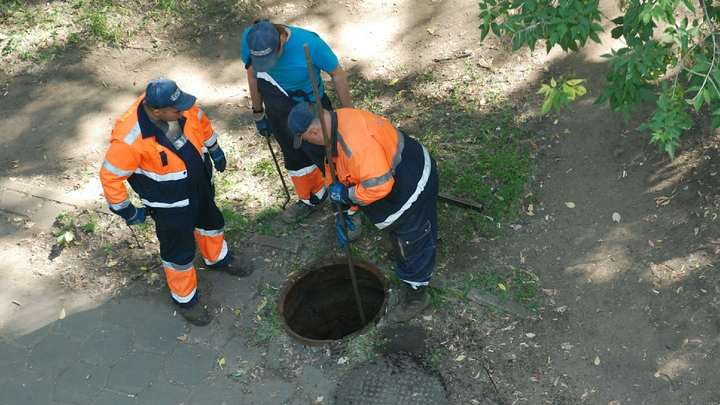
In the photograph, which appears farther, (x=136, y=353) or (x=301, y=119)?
(x=136, y=353)

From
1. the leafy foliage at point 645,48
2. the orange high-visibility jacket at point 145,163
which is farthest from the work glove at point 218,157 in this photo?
the leafy foliage at point 645,48

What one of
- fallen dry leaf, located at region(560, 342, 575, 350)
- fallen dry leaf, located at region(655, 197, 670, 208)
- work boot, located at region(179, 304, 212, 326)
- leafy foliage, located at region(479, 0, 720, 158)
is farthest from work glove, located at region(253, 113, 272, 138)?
fallen dry leaf, located at region(655, 197, 670, 208)

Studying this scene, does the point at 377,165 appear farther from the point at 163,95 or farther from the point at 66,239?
the point at 66,239

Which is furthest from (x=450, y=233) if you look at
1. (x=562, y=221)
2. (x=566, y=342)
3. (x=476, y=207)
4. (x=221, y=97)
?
(x=221, y=97)

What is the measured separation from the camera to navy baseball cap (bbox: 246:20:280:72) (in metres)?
4.32

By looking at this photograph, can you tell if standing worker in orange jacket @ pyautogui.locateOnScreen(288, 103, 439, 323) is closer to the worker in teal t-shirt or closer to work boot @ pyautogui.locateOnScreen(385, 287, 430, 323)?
work boot @ pyautogui.locateOnScreen(385, 287, 430, 323)

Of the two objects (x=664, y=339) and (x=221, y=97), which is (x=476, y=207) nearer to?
(x=664, y=339)

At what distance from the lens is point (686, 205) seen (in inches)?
200

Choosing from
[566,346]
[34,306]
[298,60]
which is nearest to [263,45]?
[298,60]

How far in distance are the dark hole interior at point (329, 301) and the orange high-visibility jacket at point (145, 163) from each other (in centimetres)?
133

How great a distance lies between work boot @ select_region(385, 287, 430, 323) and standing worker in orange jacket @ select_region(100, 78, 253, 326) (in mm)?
1300

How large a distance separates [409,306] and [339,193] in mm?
1084

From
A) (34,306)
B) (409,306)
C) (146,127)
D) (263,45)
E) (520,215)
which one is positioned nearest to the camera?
(146,127)

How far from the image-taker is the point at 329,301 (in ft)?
18.1
